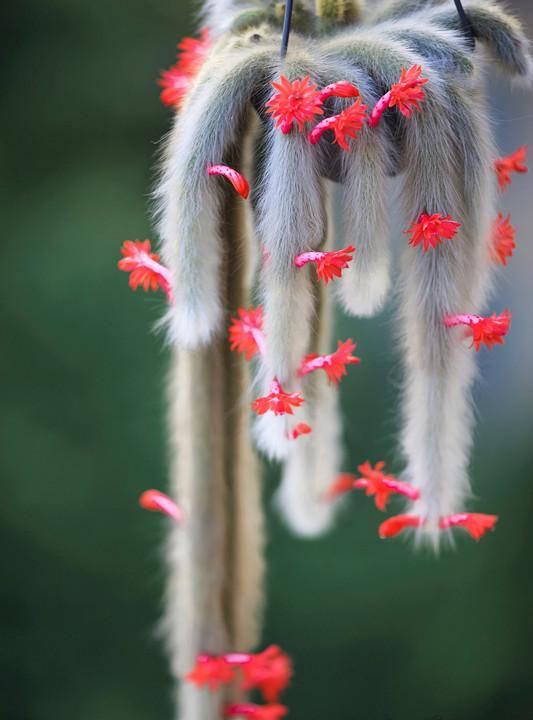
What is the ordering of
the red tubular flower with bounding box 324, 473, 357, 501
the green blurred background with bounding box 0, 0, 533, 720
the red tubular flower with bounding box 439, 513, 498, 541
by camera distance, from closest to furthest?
the red tubular flower with bounding box 439, 513, 498, 541 < the red tubular flower with bounding box 324, 473, 357, 501 < the green blurred background with bounding box 0, 0, 533, 720

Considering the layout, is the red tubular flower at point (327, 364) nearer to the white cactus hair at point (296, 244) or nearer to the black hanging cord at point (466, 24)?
the white cactus hair at point (296, 244)

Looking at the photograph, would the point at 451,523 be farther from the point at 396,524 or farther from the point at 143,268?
the point at 143,268

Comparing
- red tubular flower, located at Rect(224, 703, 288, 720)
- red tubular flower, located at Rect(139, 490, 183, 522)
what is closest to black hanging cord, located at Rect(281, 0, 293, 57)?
red tubular flower, located at Rect(139, 490, 183, 522)

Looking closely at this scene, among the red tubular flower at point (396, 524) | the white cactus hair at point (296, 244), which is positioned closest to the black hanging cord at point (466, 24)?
the white cactus hair at point (296, 244)

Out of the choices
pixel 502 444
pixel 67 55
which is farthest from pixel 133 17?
pixel 502 444

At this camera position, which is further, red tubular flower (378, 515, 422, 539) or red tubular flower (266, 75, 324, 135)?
red tubular flower (378, 515, 422, 539)

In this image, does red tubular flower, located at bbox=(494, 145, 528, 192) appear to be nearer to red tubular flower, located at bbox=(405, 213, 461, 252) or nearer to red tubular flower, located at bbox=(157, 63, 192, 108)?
red tubular flower, located at bbox=(405, 213, 461, 252)
